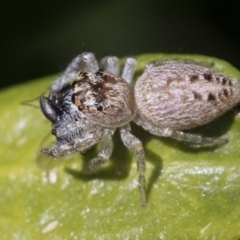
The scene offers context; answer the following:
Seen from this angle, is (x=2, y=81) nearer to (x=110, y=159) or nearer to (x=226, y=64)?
(x=110, y=159)

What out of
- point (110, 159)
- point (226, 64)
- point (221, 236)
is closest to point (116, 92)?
point (110, 159)

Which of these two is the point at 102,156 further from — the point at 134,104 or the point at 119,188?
the point at 134,104

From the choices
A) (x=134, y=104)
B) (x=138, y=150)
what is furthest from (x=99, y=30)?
(x=138, y=150)

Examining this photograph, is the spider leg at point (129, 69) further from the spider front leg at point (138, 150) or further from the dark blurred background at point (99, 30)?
the dark blurred background at point (99, 30)

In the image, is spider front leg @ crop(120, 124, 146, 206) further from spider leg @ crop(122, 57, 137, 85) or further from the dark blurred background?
the dark blurred background

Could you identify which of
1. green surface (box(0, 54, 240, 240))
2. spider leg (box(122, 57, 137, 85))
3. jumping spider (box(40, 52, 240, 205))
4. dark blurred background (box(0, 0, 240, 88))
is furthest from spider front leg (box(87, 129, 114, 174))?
dark blurred background (box(0, 0, 240, 88))
